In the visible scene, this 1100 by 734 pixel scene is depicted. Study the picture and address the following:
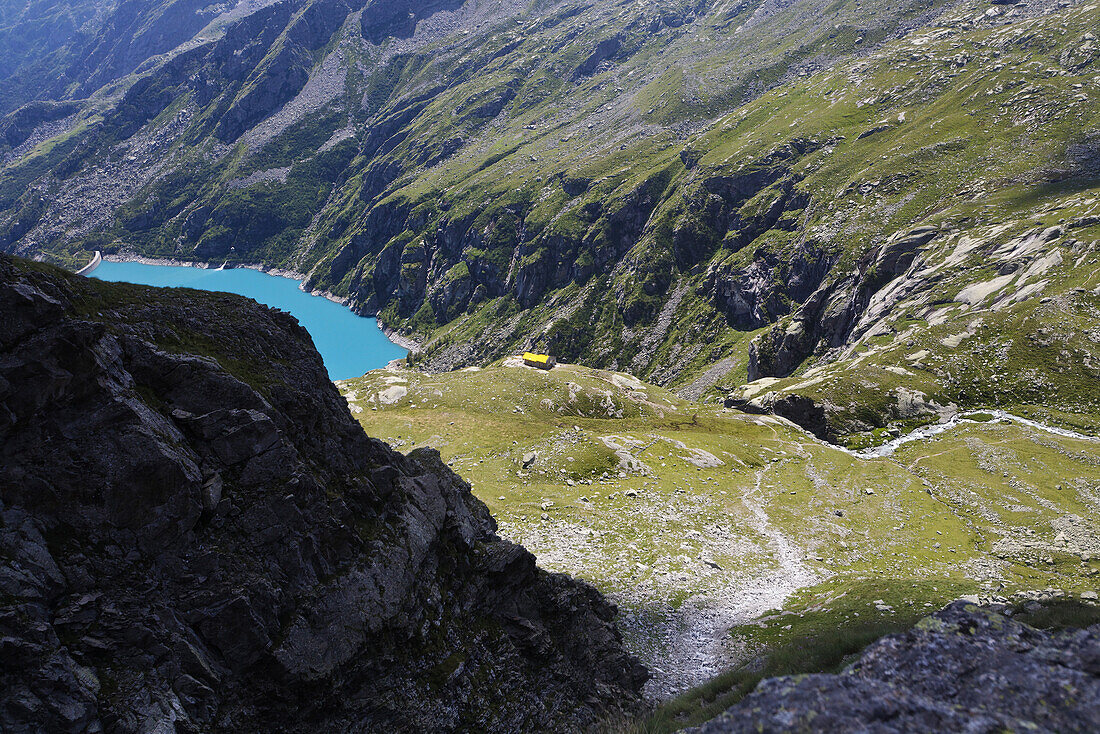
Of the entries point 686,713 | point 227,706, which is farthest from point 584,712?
point 227,706

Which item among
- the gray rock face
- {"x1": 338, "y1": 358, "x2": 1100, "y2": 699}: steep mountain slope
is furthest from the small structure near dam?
the gray rock face

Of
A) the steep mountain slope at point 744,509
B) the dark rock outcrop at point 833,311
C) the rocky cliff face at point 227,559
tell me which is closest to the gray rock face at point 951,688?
the steep mountain slope at point 744,509

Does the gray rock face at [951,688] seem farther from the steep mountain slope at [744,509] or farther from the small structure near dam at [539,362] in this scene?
the small structure near dam at [539,362]

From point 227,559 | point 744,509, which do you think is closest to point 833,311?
point 744,509

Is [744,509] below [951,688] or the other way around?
below

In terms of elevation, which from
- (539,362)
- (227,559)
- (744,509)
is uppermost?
(227,559)

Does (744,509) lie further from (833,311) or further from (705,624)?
(833,311)

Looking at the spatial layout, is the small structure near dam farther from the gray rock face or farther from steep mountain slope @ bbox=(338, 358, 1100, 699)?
the gray rock face
